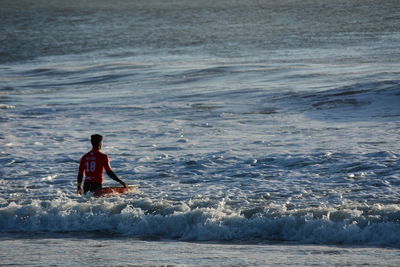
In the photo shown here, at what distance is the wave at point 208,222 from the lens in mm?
9398

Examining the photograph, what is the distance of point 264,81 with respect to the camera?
90.3 feet

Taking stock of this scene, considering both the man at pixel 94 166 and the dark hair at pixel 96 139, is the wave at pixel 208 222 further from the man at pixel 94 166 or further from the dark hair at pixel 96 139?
the dark hair at pixel 96 139

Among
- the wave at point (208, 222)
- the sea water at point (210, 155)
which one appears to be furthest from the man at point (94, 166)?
the wave at point (208, 222)

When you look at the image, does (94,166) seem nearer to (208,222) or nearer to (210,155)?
(208,222)

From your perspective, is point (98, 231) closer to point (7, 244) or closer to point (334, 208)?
point (7, 244)

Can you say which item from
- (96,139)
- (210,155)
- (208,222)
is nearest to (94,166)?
(96,139)

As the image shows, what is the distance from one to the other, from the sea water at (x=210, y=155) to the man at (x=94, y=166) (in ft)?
1.12

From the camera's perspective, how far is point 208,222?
9922 mm

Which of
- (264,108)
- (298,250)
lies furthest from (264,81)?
(298,250)

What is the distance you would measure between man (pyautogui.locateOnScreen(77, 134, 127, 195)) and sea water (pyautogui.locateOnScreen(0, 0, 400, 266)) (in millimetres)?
342

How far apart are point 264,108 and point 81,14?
62099mm

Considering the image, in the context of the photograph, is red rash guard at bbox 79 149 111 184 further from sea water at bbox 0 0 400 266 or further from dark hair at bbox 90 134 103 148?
sea water at bbox 0 0 400 266

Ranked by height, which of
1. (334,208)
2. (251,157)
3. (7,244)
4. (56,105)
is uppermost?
(56,105)

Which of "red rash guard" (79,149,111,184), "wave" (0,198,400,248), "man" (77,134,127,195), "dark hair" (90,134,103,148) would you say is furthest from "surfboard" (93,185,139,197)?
"dark hair" (90,134,103,148)
